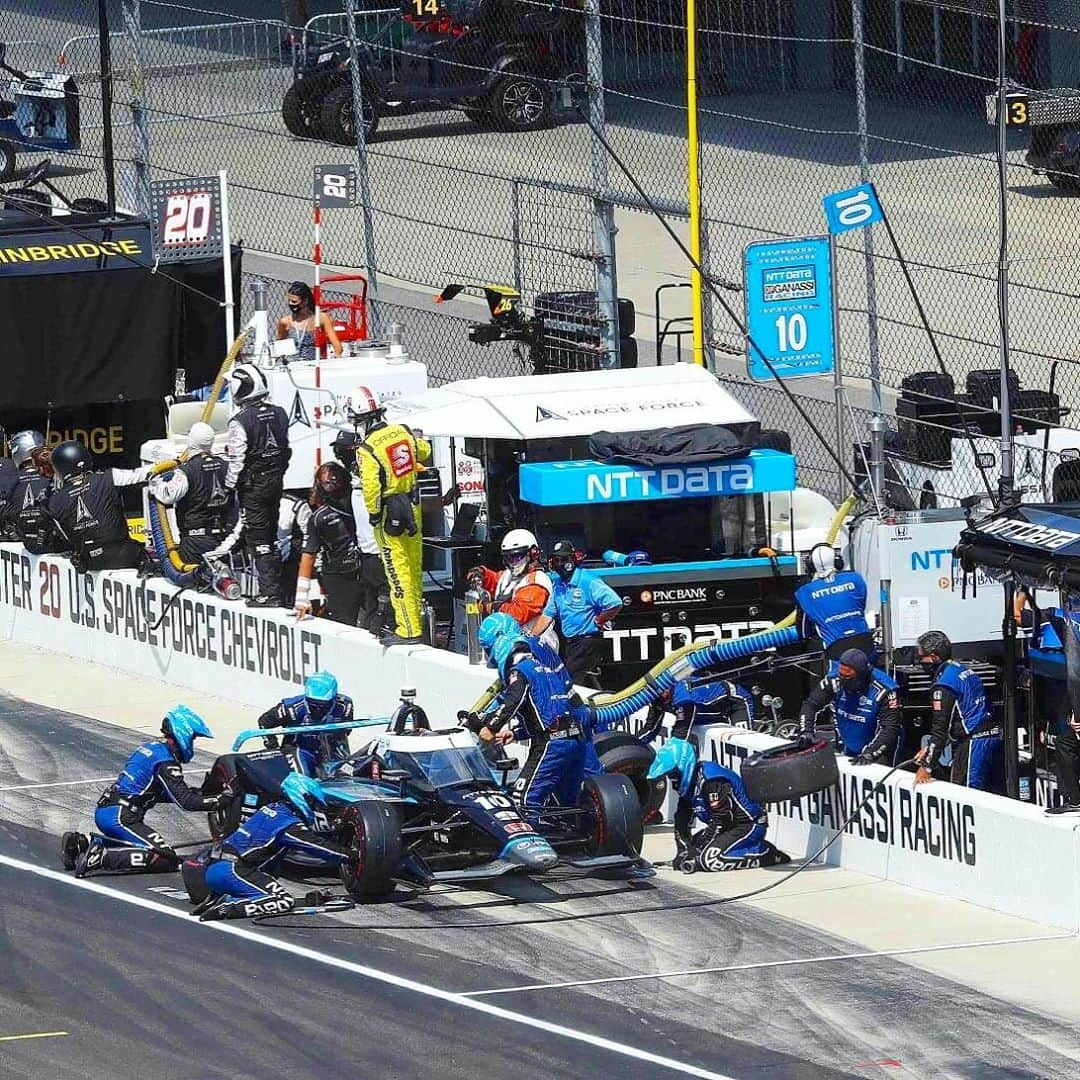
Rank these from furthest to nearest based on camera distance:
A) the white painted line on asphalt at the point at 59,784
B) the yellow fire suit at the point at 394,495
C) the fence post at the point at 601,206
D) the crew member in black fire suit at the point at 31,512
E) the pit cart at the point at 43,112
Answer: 1. the pit cart at the point at 43,112
2. the crew member in black fire suit at the point at 31,512
3. the fence post at the point at 601,206
4. the yellow fire suit at the point at 394,495
5. the white painted line on asphalt at the point at 59,784

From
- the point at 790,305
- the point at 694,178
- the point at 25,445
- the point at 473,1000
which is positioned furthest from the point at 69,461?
the point at 473,1000

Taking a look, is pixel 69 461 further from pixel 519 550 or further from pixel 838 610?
pixel 838 610

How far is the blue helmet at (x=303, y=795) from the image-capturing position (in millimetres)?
14273

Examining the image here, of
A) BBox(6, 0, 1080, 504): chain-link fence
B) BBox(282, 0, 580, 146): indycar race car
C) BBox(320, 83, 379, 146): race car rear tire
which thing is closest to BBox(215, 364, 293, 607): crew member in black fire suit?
BBox(6, 0, 1080, 504): chain-link fence

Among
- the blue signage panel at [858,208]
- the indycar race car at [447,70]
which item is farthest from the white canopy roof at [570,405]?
the indycar race car at [447,70]

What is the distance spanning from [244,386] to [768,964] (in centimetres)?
825

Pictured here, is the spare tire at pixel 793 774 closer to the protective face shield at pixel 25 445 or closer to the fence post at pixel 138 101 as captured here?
the protective face shield at pixel 25 445

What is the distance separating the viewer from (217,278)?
23.9 metres

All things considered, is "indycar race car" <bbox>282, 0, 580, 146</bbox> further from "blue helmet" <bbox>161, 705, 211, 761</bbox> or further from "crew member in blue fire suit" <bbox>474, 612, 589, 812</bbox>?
"crew member in blue fire suit" <bbox>474, 612, 589, 812</bbox>

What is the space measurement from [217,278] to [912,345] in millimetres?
6526

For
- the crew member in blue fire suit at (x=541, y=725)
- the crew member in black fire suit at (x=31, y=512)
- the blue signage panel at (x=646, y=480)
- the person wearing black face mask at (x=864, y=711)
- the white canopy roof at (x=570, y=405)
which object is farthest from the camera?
the crew member in black fire suit at (x=31, y=512)

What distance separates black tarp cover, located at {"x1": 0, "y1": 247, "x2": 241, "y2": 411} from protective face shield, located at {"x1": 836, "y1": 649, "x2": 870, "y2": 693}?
10.5 metres

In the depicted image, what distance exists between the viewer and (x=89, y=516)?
20.4 m

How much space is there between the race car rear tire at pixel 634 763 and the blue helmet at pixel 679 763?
1.78 feet
